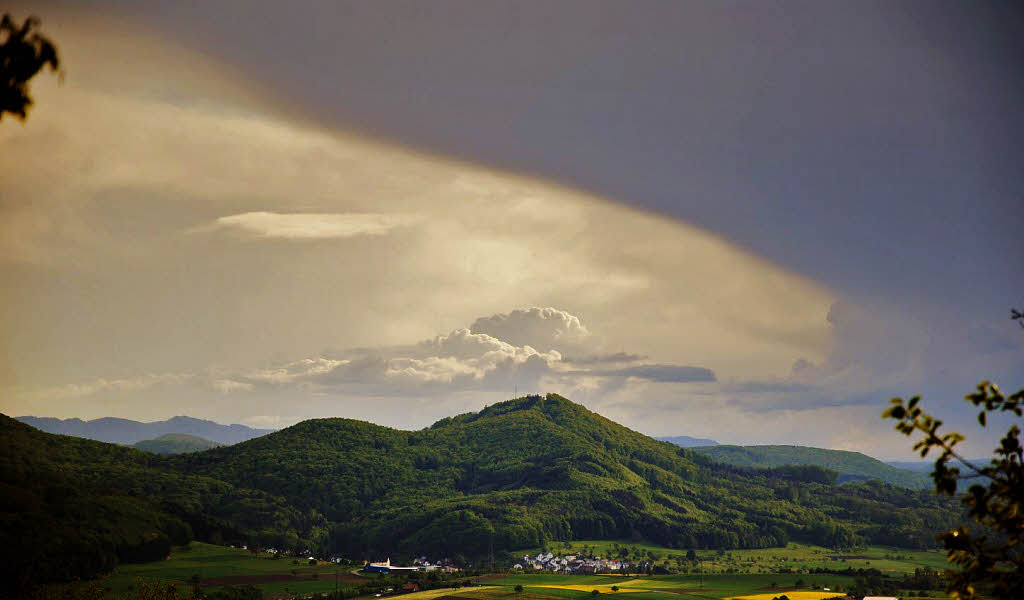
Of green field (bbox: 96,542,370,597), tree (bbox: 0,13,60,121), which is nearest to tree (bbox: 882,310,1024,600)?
tree (bbox: 0,13,60,121)

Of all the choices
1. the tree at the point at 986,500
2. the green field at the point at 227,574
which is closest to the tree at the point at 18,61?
the tree at the point at 986,500

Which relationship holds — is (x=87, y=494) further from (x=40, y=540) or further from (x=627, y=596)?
(x=627, y=596)

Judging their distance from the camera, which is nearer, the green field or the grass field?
the green field

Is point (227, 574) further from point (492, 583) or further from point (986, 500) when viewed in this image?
point (986, 500)

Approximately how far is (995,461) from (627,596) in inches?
6203

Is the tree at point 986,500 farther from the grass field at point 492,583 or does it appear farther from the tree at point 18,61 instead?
the grass field at point 492,583

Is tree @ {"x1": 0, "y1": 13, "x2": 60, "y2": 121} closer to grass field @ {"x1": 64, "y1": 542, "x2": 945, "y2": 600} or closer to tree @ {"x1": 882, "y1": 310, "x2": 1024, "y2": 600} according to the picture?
tree @ {"x1": 882, "y1": 310, "x2": 1024, "y2": 600}

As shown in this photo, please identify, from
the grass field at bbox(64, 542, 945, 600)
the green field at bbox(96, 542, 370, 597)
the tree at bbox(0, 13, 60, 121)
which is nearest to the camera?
the tree at bbox(0, 13, 60, 121)

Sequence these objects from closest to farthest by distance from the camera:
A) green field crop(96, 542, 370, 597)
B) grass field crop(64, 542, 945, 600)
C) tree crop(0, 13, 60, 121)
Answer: tree crop(0, 13, 60, 121)
green field crop(96, 542, 370, 597)
grass field crop(64, 542, 945, 600)

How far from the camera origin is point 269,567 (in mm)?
189875

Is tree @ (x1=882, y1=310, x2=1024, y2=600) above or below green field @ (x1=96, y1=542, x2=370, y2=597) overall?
above

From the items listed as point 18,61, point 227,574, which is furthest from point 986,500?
point 227,574

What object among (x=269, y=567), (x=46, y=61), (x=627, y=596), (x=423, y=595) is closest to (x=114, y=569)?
(x=269, y=567)

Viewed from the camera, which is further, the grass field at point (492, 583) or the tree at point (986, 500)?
the grass field at point (492, 583)
